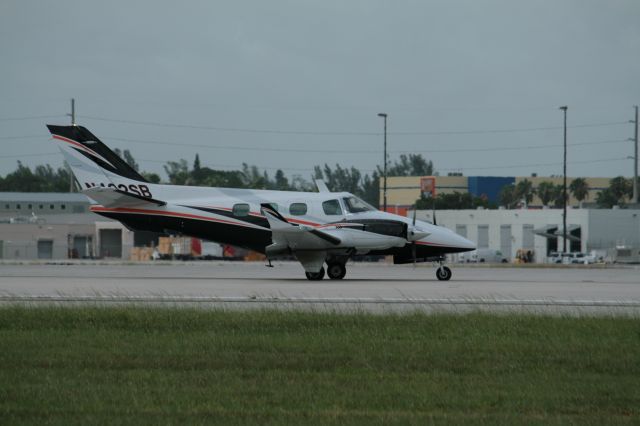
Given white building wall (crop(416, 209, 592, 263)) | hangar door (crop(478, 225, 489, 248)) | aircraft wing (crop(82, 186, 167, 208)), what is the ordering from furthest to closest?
hangar door (crop(478, 225, 489, 248)) < white building wall (crop(416, 209, 592, 263)) < aircraft wing (crop(82, 186, 167, 208))

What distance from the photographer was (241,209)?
34.5 m

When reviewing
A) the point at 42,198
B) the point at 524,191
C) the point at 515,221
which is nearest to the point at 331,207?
the point at 515,221

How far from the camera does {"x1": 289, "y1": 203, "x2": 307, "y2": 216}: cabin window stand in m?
34.0

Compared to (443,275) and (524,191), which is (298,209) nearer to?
(443,275)

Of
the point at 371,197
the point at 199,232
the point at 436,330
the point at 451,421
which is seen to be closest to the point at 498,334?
the point at 436,330

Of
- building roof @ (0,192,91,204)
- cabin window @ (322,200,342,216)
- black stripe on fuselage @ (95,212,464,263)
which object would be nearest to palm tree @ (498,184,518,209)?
building roof @ (0,192,91,204)

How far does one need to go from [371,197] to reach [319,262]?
13776 centimetres

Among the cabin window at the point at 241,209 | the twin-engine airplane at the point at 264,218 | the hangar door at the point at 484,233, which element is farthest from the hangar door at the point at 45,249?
the cabin window at the point at 241,209

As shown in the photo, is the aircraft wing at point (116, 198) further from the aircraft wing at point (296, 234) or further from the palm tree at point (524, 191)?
the palm tree at point (524, 191)

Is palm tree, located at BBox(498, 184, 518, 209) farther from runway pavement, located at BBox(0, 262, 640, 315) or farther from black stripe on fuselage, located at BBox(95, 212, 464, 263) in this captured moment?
runway pavement, located at BBox(0, 262, 640, 315)

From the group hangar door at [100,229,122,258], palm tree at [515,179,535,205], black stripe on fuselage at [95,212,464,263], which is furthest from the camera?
palm tree at [515,179,535,205]

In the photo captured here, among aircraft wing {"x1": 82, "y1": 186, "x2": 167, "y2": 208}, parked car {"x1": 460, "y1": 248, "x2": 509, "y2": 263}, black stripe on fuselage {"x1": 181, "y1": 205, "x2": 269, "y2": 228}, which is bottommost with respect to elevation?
parked car {"x1": 460, "y1": 248, "x2": 509, "y2": 263}

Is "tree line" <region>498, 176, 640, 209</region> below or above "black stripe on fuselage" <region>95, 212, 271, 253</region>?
above

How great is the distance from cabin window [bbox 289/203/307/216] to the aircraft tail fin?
19.6 ft
